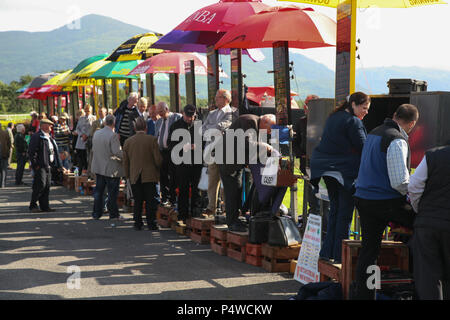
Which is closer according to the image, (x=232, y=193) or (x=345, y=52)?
(x=345, y=52)

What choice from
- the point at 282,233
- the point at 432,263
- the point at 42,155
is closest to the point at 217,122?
the point at 282,233

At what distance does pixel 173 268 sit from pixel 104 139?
15.7 feet

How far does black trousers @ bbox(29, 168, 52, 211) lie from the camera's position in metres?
13.3

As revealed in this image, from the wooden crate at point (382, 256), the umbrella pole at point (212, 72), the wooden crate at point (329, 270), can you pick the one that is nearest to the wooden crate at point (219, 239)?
the wooden crate at point (329, 270)

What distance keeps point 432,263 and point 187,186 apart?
238 inches

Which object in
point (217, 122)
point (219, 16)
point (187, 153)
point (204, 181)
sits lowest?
point (204, 181)

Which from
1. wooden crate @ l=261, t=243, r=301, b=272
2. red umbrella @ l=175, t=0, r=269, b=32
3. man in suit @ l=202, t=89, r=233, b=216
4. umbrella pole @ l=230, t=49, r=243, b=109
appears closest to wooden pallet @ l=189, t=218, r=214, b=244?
man in suit @ l=202, t=89, r=233, b=216

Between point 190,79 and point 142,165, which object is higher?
point 190,79

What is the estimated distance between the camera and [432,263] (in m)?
5.00

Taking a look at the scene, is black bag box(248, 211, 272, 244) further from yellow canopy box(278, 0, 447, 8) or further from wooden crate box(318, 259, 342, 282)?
yellow canopy box(278, 0, 447, 8)

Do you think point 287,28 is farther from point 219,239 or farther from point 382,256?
point 382,256

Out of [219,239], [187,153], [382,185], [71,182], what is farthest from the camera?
[71,182]

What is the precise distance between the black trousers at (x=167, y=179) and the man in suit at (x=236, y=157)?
2581 mm
